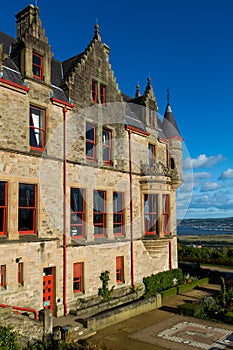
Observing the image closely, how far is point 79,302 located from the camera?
1927 centimetres

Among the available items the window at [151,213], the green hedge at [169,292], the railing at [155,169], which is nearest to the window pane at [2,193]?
the railing at [155,169]

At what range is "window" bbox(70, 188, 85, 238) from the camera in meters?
20.0

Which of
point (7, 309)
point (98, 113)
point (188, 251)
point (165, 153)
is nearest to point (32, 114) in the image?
point (98, 113)

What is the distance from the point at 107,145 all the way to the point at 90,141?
1.86 meters

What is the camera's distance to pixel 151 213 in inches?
987

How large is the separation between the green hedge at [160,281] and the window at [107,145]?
28.2 ft

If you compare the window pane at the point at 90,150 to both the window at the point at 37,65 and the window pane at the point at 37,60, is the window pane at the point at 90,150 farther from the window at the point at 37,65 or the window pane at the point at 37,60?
the window pane at the point at 37,60

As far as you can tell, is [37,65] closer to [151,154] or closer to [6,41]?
[6,41]

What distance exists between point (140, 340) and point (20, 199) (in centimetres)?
866

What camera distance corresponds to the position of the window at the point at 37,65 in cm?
1881

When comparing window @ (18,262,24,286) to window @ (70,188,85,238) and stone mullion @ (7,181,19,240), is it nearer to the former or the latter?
stone mullion @ (7,181,19,240)

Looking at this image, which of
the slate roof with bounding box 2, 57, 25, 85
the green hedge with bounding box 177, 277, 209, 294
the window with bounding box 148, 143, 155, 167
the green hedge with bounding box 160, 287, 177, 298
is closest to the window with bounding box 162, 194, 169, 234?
the window with bounding box 148, 143, 155, 167

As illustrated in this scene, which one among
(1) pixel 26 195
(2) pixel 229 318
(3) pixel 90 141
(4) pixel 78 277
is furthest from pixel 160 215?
(1) pixel 26 195

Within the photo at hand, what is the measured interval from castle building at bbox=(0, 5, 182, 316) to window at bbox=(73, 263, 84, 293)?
55mm
